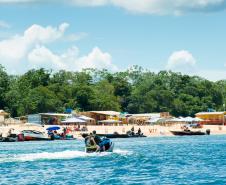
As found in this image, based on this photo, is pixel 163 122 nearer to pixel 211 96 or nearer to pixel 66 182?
pixel 211 96

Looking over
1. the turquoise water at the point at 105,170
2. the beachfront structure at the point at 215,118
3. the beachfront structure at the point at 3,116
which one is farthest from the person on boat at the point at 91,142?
the beachfront structure at the point at 215,118

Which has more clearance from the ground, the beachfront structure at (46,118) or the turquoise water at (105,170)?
the beachfront structure at (46,118)

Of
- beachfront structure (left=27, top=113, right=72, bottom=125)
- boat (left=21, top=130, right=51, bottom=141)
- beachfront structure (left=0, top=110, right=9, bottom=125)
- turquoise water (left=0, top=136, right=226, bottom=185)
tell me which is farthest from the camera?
beachfront structure (left=27, top=113, right=72, bottom=125)

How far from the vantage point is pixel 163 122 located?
443ft

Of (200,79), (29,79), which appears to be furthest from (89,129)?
(200,79)

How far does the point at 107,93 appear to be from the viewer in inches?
6294

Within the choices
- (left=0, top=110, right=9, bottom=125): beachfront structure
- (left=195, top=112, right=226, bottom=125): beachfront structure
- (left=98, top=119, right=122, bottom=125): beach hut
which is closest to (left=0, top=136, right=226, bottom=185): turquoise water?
(left=0, top=110, right=9, bottom=125): beachfront structure

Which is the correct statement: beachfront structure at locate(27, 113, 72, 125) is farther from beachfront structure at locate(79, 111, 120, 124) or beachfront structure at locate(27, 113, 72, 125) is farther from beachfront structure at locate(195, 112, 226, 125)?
beachfront structure at locate(195, 112, 226, 125)

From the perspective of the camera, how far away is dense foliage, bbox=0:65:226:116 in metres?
140

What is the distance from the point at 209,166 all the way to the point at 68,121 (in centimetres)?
7469

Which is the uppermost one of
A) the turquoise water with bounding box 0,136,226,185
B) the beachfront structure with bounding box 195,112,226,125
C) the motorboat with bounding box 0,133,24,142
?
the beachfront structure with bounding box 195,112,226,125

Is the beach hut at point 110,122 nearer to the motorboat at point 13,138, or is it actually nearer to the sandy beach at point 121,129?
the sandy beach at point 121,129

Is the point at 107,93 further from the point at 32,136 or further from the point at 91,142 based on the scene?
the point at 91,142

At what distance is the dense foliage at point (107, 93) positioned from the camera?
139500mm
